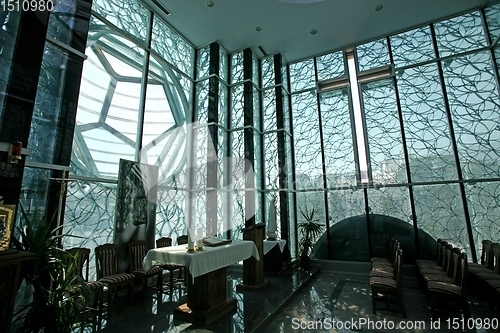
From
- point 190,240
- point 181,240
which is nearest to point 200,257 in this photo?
point 190,240

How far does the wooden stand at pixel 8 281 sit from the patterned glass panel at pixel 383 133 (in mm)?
6093

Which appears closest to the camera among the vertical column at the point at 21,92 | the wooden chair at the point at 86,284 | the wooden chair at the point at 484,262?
the vertical column at the point at 21,92

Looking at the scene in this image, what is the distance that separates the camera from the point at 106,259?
356 centimetres

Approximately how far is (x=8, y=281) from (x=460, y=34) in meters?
8.41

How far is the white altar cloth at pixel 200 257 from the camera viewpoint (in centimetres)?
271

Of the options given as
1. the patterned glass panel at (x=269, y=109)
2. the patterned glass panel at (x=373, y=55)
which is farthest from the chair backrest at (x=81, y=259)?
the patterned glass panel at (x=373, y=55)

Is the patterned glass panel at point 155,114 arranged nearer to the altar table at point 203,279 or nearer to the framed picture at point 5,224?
the altar table at point 203,279

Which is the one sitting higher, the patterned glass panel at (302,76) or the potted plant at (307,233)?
the patterned glass panel at (302,76)

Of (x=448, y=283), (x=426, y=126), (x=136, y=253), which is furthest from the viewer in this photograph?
(x=426, y=126)

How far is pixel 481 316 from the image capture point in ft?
10.7

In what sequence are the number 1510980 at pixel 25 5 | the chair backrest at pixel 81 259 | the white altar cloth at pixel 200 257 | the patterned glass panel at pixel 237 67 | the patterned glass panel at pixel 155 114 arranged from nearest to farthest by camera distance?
the number 1510980 at pixel 25 5 < the white altar cloth at pixel 200 257 < the chair backrest at pixel 81 259 < the patterned glass panel at pixel 155 114 < the patterned glass panel at pixel 237 67

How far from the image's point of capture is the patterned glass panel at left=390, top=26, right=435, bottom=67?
584 centimetres

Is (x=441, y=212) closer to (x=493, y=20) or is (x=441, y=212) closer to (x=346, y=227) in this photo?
(x=346, y=227)

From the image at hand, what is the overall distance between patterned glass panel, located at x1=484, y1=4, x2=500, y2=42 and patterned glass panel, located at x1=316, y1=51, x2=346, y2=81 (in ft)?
9.47
